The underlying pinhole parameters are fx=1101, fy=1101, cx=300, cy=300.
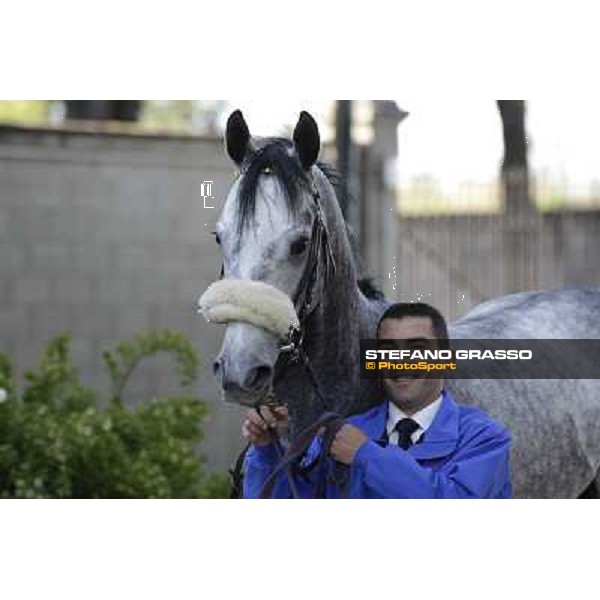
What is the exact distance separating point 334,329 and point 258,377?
1.54 ft

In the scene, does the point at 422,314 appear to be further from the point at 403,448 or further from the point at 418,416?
the point at 403,448

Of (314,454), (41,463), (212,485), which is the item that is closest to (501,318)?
(314,454)

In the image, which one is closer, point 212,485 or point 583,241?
point 583,241

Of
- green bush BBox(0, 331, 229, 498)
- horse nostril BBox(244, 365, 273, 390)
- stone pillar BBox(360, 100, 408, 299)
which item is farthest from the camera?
green bush BBox(0, 331, 229, 498)

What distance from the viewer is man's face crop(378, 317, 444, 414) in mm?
3684

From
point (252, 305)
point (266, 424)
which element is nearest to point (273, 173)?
point (252, 305)

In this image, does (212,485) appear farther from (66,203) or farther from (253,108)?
(253,108)

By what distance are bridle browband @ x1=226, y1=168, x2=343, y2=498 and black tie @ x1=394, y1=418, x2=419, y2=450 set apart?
0.23 metres

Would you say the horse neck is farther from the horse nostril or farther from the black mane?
the horse nostril

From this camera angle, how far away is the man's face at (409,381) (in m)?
3.68

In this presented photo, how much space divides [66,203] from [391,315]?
2.81 m

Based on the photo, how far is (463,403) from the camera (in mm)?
3762

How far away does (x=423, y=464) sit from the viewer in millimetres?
3582

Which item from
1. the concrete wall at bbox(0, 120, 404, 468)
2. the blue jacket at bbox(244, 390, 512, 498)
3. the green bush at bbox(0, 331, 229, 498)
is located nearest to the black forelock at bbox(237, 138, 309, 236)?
the blue jacket at bbox(244, 390, 512, 498)
